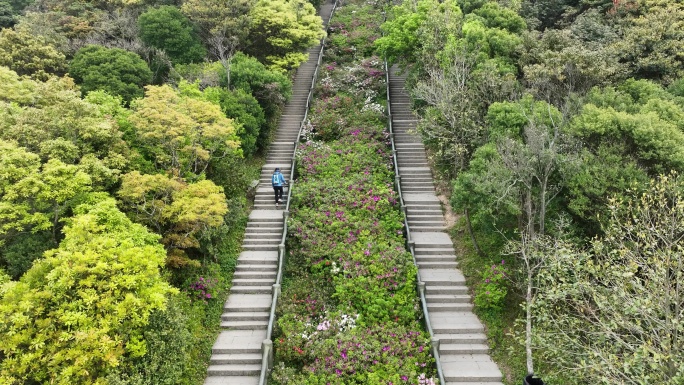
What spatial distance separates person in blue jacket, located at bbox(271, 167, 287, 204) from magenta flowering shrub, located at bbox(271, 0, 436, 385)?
848mm

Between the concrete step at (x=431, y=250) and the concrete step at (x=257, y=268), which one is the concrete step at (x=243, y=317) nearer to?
the concrete step at (x=257, y=268)

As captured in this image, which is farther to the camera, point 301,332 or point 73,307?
point 301,332

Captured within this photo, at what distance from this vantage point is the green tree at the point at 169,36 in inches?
949

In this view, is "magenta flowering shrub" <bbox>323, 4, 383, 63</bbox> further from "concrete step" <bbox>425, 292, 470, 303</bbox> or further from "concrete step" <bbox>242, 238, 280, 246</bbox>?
"concrete step" <bbox>425, 292, 470, 303</bbox>

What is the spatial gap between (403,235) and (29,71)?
20106 millimetres

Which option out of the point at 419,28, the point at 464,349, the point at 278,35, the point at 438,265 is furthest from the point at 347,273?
the point at 278,35

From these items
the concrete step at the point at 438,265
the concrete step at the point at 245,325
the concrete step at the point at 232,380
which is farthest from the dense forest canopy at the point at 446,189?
the concrete step at the point at 438,265

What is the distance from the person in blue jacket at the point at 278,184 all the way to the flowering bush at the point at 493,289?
8785 millimetres

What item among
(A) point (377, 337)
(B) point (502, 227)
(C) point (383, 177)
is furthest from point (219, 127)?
(B) point (502, 227)

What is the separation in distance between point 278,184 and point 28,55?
14.8m

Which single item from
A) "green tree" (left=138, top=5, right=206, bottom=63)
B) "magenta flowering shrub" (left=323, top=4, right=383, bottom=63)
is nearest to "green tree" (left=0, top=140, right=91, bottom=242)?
"green tree" (left=138, top=5, right=206, bottom=63)

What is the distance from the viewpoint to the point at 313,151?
68.4 feet

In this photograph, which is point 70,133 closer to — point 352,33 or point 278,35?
point 278,35

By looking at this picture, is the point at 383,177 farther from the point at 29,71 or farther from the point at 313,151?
the point at 29,71
